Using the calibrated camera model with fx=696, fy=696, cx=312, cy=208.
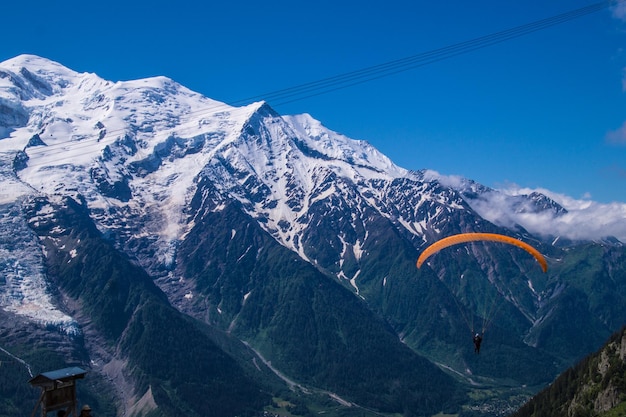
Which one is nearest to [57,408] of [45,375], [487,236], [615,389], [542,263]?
[45,375]

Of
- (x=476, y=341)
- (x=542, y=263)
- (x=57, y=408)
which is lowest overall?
(x=57, y=408)

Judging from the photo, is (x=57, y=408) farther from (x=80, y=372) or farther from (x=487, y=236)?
(x=487, y=236)

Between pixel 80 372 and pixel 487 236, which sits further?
pixel 487 236

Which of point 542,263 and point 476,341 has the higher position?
point 542,263

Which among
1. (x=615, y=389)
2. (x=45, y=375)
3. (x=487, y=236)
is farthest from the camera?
(x=615, y=389)

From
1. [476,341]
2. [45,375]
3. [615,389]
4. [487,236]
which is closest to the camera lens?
[45,375]

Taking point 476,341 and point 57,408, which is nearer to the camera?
point 57,408

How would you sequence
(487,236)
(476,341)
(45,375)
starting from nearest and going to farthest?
(45,375) → (487,236) → (476,341)

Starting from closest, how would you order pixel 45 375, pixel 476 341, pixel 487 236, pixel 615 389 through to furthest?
1. pixel 45 375
2. pixel 487 236
3. pixel 476 341
4. pixel 615 389

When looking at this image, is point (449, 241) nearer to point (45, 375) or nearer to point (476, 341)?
point (476, 341)

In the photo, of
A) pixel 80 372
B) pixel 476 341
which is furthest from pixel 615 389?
pixel 80 372
